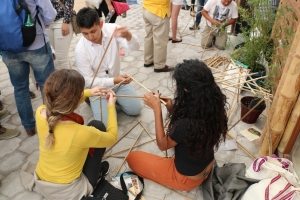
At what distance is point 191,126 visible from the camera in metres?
1.79

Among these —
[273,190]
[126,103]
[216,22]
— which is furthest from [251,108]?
[216,22]

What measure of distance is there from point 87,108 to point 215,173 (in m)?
1.58

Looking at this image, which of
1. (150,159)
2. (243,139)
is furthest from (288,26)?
(150,159)

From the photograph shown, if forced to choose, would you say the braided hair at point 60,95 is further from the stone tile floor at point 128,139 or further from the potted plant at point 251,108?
the potted plant at point 251,108

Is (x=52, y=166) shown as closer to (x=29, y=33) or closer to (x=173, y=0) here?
(x=29, y=33)

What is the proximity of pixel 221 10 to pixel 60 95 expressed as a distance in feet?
11.0

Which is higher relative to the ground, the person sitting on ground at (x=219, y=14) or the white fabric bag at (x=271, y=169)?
the person sitting on ground at (x=219, y=14)

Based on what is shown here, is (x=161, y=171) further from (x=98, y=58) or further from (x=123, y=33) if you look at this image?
(x=123, y=33)

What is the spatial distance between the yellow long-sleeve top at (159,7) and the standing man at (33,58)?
148 cm

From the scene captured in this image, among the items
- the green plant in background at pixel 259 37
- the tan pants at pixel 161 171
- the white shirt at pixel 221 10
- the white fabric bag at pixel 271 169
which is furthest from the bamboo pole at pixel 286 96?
the white shirt at pixel 221 10

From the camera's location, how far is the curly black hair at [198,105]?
172cm

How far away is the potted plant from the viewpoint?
290 centimetres

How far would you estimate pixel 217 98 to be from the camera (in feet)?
5.91

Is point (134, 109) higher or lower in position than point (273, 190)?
lower
